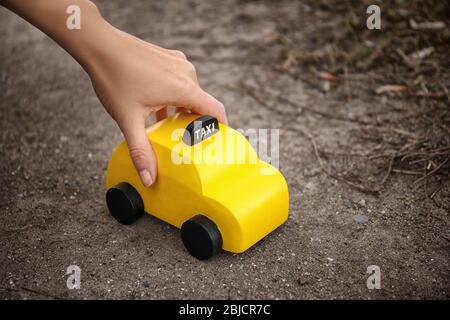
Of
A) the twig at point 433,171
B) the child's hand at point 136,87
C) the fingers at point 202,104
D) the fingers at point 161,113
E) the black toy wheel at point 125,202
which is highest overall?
the child's hand at point 136,87

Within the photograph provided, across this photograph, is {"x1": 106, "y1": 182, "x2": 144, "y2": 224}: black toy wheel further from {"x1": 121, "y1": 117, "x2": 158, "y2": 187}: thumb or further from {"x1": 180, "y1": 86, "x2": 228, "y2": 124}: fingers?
{"x1": 180, "y1": 86, "x2": 228, "y2": 124}: fingers

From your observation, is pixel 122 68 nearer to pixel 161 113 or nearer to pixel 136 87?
pixel 136 87

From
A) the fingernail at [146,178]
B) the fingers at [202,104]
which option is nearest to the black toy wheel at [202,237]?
the fingernail at [146,178]

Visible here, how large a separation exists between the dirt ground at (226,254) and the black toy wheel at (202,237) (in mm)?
48

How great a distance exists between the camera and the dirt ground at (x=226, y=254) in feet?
5.10

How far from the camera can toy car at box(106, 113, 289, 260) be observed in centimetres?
157

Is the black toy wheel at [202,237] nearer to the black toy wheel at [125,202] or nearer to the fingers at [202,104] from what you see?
the black toy wheel at [125,202]

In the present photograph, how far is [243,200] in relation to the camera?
1.58 meters

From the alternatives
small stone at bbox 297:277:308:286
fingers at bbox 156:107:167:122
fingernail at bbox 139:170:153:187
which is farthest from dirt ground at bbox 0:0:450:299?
fingers at bbox 156:107:167:122

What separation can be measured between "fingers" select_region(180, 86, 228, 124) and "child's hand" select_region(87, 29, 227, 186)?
2cm

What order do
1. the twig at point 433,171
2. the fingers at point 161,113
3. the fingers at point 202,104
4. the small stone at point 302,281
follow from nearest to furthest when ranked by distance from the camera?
the small stone at point 302,281, the fingers at point 202,104, the fingers at point 161,113, the twig at point 433,171

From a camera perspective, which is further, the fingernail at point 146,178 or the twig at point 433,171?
the twig at point 433,171

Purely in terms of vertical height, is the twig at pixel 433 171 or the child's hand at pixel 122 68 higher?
the child's hand at pixel 122 68

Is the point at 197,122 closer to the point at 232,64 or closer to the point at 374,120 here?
the point at 374,120
